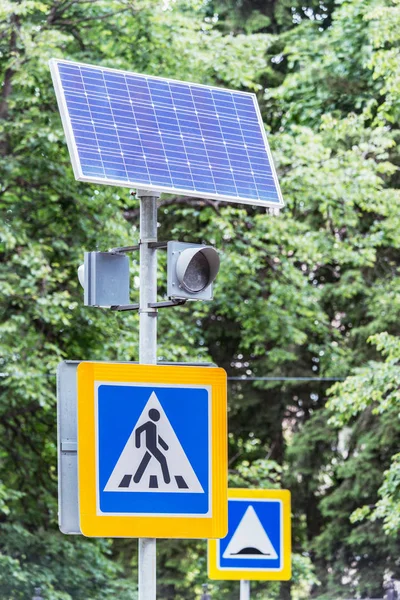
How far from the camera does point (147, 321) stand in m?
5.20

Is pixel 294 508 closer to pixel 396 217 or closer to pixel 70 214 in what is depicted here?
pixel 396 217

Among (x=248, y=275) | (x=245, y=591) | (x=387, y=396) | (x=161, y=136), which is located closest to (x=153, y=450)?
(x=161, y=136)

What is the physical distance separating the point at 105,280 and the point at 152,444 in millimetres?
815

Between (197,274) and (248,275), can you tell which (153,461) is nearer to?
(197,274)

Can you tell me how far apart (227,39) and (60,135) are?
3705 millimetres

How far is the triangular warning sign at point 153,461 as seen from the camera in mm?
4844

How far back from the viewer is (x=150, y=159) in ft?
19.6

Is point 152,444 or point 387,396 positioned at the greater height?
point 387,396

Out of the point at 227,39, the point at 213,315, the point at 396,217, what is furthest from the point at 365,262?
the point at 213,315

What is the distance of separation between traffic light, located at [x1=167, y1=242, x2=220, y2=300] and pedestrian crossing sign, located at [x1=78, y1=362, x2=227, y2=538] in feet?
1.29

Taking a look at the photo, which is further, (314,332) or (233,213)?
(314,332)

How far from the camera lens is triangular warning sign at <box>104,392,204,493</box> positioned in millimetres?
4844

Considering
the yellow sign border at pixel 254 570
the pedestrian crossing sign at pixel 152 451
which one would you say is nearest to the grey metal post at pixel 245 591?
the yellow sign border at pixel 254 570

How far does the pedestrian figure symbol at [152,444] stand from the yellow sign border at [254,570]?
10.2ft
